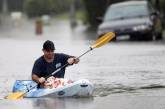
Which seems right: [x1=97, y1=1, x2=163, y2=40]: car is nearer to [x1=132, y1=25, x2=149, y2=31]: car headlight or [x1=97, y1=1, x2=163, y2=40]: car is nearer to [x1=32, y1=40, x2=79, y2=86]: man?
[x1=132, y1=25, x2=149, y2=31]: car headlight

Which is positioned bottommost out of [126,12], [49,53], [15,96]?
[15,96]

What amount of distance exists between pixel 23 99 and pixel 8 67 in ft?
24.4

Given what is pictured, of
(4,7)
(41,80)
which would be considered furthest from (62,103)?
(4,7)

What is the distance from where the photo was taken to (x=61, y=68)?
1462 centimetres

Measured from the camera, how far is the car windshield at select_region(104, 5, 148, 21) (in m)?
30.8

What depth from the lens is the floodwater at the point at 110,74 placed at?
13.1 meters

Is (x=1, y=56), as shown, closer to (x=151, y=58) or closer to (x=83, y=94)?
(x=151, y=58)

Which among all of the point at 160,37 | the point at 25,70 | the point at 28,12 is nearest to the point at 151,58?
the point at 25,70

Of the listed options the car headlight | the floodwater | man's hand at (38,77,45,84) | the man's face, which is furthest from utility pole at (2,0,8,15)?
man's hand at (38,77,45,84)

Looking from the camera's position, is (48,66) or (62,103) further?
(48,66)

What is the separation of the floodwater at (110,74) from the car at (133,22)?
0.56 m

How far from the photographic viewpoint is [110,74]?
18.3 metres

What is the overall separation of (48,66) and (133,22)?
50.6 feet

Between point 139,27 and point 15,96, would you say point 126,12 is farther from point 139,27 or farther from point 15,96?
point 15,96
